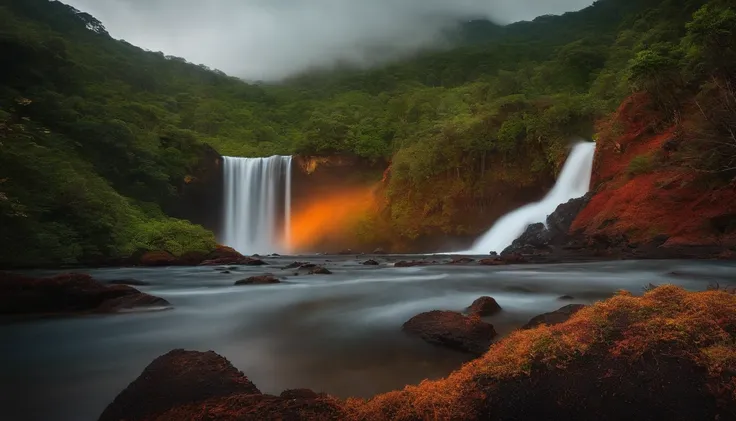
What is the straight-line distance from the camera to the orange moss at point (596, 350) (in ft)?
9.93

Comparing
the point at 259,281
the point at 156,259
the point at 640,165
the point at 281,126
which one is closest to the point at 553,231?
Result: the point at 640,165

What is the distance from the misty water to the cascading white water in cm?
1814

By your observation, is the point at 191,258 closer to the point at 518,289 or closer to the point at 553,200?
the point at 518,289

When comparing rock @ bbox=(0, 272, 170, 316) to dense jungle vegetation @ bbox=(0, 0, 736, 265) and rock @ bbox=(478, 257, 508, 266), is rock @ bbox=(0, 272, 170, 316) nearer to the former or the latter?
dense jungle vegetation @ bbox=(0, 0, 736, 265)

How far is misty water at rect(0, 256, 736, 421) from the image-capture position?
4355 mm

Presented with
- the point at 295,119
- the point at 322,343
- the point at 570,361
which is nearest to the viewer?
the point at 570,361

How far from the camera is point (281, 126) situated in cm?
6612

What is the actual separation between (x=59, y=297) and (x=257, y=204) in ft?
128

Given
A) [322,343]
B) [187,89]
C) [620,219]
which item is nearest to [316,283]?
[322,343]

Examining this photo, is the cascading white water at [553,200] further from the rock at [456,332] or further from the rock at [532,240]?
the rock at [456,332]

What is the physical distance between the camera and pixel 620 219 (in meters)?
21.3

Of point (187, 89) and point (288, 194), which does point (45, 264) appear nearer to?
point (288, 194)

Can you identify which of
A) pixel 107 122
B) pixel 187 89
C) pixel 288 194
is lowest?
pixel 288 194

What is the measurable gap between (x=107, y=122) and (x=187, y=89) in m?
47.1
